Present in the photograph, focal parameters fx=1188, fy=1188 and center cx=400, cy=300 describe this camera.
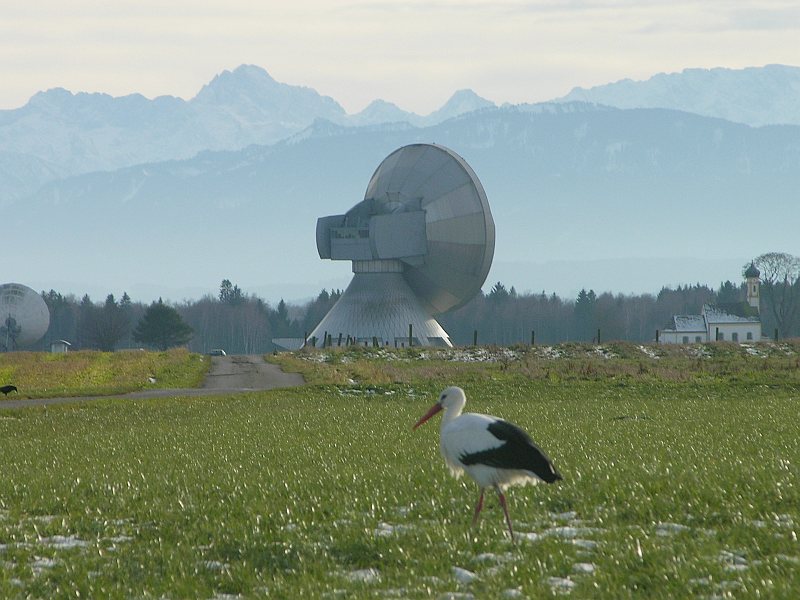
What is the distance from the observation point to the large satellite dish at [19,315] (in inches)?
4867

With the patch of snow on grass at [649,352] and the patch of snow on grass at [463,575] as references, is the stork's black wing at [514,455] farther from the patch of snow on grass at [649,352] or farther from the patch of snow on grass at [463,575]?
the patch of snow on grass at [649,352]

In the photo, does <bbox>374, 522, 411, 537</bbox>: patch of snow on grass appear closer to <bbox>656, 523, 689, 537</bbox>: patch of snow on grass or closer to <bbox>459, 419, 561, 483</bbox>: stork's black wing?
<bbox>459, 419, 561, 483</bbox>: stork's black wing

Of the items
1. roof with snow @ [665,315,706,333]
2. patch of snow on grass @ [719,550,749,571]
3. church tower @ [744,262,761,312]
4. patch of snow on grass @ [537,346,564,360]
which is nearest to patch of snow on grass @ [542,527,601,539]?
patch of snow on grass @ [719,550,749,571]

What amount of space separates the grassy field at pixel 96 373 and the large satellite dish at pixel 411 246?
57.9 ft

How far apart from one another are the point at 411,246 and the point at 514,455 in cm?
7346

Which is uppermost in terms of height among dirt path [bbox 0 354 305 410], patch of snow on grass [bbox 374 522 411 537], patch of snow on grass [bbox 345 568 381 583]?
dirt path [bbox 0 354 305 410]

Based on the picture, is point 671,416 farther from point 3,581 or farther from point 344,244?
point 344,244

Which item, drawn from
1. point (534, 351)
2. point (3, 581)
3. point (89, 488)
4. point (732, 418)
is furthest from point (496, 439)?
point (534, 351)

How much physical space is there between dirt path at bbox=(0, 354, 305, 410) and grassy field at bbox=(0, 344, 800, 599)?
11.6 meters

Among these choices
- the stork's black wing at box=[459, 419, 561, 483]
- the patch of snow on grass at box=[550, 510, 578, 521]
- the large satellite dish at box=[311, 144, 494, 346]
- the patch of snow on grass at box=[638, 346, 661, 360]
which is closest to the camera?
the stork's black wing at box=[459, 419, 561, 483]

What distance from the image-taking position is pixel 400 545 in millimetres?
12602

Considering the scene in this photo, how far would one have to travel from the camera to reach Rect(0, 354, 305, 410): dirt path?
42000mm

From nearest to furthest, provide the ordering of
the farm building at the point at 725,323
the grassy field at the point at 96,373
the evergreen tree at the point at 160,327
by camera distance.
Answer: the grassy field at the point at 96,373, the evergreen tree at the point at 160,327, the farm building at the point at 725,323

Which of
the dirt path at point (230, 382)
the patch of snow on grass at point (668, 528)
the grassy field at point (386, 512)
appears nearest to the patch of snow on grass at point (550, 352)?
the dirt path at point (230, 382)
